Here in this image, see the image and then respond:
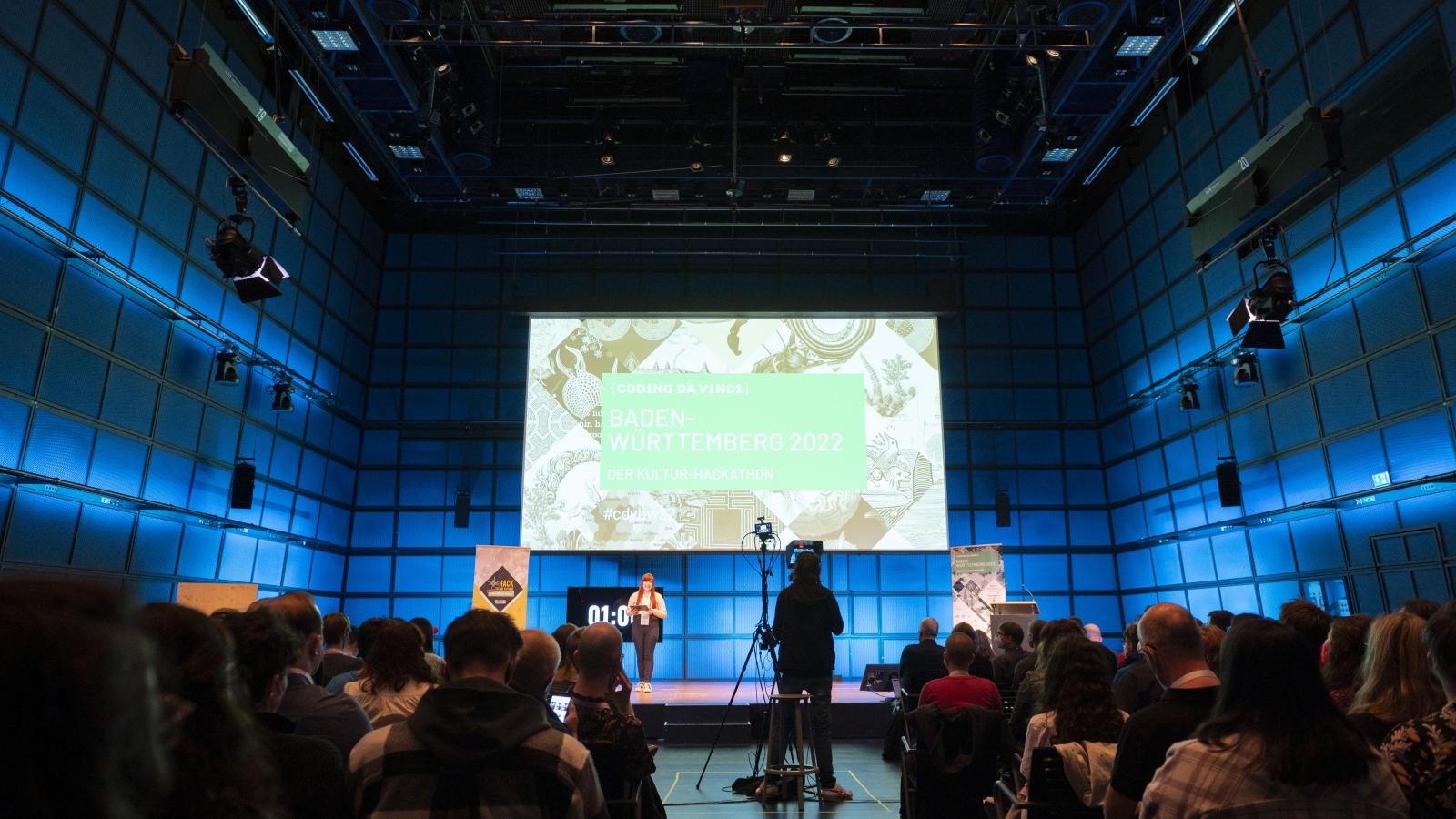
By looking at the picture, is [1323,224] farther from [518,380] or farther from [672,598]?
[518,380]

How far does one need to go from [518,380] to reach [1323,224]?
36.7 feet

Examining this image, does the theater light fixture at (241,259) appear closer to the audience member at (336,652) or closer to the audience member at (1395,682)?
the audience member at (336,652)

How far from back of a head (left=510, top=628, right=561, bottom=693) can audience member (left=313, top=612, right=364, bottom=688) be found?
4.63 feet

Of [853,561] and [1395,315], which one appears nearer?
[1395,315]

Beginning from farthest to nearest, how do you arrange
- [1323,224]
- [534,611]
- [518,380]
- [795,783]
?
1. [518,380]
2. [534,611]
3. [1323,224]
4. [795,783]

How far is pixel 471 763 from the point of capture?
189 cm

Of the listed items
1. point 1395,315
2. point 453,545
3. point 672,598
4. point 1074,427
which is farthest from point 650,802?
point 1074,427

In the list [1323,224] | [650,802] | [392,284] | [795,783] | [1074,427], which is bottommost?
[795,783]

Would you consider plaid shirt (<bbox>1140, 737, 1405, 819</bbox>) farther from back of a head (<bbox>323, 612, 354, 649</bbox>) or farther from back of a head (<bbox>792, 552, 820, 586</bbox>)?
back of a head (<bbox>792, 552, 820, 586</bbox>)

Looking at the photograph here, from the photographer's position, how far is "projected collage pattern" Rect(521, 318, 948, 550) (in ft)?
40.9

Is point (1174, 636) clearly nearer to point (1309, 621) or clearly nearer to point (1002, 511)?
point (1309, 621)

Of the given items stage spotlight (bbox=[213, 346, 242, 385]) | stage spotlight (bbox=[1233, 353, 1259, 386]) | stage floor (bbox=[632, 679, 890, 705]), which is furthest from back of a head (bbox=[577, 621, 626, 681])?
stage spotlight (bbox=[1233, 353, 1259, 386])

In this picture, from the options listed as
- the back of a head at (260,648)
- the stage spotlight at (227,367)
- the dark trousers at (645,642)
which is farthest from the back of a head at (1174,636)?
the stage spotlight at (227,367)

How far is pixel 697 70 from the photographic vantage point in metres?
12.1
